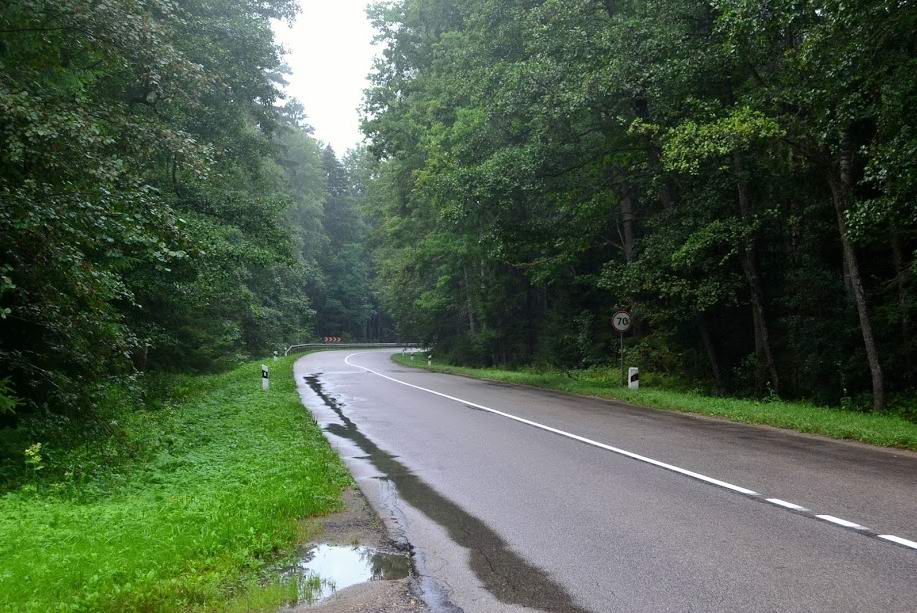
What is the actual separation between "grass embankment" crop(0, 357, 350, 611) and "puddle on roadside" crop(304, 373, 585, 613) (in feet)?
2.69

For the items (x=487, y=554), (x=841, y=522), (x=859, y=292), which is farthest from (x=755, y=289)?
(x=487, y=554)

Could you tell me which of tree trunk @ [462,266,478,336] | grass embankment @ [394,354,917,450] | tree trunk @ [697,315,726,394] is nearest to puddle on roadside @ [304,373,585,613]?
grass embankment @ [394,354,917,450]

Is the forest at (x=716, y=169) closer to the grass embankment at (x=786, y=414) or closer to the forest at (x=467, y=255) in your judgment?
the forest at (x=467, y=255)

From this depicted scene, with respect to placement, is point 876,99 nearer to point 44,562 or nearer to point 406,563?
point 406,563

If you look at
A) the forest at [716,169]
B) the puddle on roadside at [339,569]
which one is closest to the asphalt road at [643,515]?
the puddle on roadside at [339,569]

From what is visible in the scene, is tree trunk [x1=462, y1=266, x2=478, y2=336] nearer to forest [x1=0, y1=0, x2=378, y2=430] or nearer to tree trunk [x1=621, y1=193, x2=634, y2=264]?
tree trunk [x1=621, y1=193, x2=634, y2=264]

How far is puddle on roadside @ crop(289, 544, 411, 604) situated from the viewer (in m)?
4.81

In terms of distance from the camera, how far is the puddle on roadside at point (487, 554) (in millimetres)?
4559

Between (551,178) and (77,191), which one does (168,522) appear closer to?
(77,191)

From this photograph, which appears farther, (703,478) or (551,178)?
(551,178)

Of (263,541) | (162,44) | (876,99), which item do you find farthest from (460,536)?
(876,99)

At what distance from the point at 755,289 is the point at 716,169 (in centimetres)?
357

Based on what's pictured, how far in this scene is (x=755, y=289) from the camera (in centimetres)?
1977

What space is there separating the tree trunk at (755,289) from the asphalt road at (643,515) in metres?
8.04
